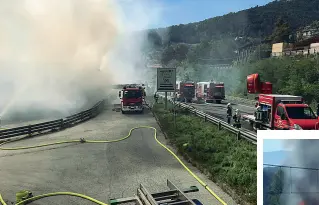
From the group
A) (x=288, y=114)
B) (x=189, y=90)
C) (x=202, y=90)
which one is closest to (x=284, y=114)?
(x=288, y=114)

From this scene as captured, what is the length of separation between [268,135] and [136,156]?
1289cm

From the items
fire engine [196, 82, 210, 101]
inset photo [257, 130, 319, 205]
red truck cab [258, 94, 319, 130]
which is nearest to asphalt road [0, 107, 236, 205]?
inset photo [257, 130, 319, 205]

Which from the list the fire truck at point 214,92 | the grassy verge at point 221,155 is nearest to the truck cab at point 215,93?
the fire truck at point 214,92

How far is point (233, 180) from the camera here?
10984mm

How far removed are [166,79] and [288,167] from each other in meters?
20.7

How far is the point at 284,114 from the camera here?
19.5 m

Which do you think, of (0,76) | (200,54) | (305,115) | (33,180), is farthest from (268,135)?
(200,54)

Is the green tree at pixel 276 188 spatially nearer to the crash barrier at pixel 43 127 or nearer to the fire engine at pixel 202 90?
the crash barrier at pixel 43 127

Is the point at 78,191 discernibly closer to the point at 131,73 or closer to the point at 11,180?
the point at 11,180

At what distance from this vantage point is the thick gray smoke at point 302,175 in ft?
12.9

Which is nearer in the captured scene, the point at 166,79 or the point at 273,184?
the point at 273,184

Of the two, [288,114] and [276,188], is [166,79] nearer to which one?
[288,114]

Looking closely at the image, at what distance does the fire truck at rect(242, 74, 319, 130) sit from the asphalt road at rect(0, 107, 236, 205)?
7.35m

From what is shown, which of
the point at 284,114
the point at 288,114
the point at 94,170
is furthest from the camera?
the point at 284,114
